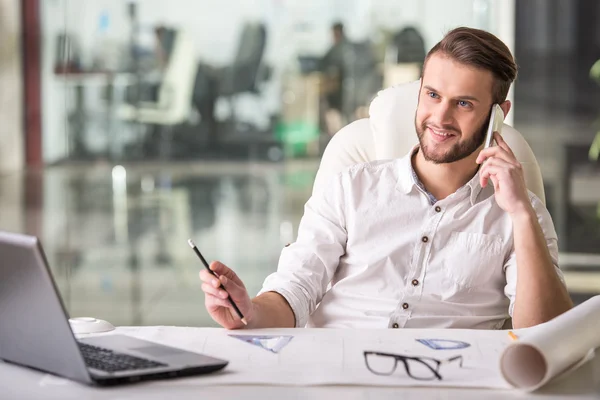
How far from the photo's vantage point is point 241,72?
30.9ft

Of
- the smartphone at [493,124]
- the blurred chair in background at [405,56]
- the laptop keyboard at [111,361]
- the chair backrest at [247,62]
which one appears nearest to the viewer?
the laptop keyboard at [111,361]

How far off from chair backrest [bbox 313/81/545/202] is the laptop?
3.38ft

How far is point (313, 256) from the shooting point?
81.4 inches

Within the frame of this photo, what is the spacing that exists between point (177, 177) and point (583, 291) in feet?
17.9

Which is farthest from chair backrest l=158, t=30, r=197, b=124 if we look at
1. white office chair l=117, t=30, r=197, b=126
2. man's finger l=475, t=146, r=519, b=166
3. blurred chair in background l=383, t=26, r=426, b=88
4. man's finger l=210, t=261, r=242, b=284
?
man's finger l=210, t=261, r=242, b=284

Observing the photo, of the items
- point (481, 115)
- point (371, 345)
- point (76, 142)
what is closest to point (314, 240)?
point (481, 115)

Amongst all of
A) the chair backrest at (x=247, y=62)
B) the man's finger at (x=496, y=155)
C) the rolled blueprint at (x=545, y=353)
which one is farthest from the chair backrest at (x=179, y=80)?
the rolled blueprint at (x=545, y=353)

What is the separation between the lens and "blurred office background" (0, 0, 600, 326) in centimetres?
708

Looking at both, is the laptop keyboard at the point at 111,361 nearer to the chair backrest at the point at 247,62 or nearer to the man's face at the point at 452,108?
the man's face at the point at 452,108

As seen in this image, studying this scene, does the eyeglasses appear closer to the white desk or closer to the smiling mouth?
the white desk

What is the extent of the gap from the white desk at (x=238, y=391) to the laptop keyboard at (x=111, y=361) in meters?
0.04

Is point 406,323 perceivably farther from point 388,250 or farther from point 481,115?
point 481,115

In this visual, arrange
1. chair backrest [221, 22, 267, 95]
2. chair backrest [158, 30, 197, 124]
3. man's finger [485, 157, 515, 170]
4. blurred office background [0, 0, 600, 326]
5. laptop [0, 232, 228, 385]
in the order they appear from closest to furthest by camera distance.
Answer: laptop [0, 232, 228, 385]
man's finger [485, 157, 515, 170]
blurred office background [0, 0, 600, 326]
chair backrest [221, 22, 267, 95]
chair backrest [158, 30, 197, 124]

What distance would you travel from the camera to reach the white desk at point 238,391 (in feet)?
4.03
